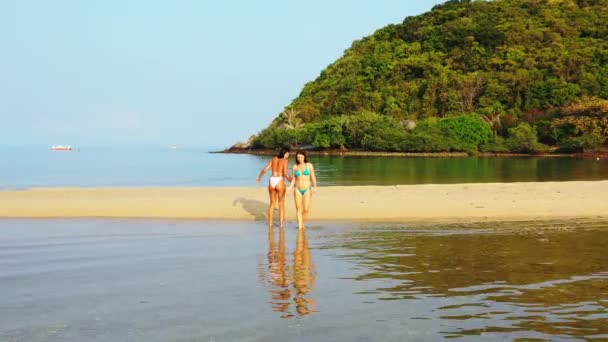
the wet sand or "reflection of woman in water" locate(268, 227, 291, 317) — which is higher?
the wet sand

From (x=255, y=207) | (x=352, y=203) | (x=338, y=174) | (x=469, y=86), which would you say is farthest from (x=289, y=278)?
(x=469, y=86)

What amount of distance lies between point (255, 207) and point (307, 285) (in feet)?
36.3

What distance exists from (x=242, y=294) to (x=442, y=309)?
2.53 m

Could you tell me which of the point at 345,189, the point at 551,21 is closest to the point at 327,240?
the point at 345,189

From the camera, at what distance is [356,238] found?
13531mm

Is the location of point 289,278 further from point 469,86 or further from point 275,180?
point 469,86

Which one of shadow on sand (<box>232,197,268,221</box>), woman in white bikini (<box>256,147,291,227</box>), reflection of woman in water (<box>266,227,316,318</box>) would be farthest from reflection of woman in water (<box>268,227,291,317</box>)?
shadow on sand (<box>232,197,268,221</box>)

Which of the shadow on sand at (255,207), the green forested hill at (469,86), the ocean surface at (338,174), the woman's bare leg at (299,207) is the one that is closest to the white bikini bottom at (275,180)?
the woman's bare leg at (299,207)

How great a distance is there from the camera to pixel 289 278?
368 inches

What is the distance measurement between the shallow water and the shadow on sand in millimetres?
3569

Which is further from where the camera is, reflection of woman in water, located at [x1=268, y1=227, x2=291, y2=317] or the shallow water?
reflection of woman in water, located at [x1=268, y1=227, x2=291, y2=317]

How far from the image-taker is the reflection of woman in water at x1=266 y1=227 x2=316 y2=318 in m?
7.77

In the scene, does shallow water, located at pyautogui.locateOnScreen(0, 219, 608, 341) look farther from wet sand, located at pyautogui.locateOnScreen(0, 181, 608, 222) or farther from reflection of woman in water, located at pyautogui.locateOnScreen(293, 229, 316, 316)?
wet sand, located at pyautogui.locateOnScreen(0, 181, 608, 222)

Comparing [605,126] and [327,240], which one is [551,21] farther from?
[327,240]
